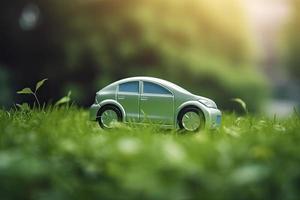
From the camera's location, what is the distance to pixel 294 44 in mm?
31750

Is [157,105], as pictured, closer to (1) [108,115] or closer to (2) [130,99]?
(2) [130,99]

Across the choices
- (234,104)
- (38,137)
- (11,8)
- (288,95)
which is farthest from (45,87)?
(288,95)

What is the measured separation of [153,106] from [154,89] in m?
0.14

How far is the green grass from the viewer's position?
2703 mm

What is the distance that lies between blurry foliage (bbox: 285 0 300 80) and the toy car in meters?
26.8

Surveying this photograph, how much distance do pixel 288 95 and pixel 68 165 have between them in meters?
34.6

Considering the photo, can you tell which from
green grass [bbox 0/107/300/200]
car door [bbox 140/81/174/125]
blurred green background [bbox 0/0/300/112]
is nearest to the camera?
green grass [bbox 0/107/300/200]

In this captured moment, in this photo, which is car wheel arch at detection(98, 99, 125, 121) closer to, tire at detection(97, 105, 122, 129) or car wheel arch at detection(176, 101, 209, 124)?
tire at detection(97, 105, 122, 129)

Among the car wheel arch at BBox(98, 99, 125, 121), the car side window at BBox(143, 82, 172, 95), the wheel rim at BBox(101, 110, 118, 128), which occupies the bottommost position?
the wheel rim at BBox(101, 110, 118, 128)

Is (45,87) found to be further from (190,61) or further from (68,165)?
(68,165)

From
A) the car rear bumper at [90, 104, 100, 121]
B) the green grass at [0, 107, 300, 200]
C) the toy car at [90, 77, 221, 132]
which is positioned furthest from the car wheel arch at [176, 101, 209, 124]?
the green grass at [0, 107, 300, 200]

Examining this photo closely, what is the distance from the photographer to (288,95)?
36500 mm

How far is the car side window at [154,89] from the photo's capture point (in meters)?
4.64

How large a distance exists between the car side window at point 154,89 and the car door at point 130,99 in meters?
0.07
